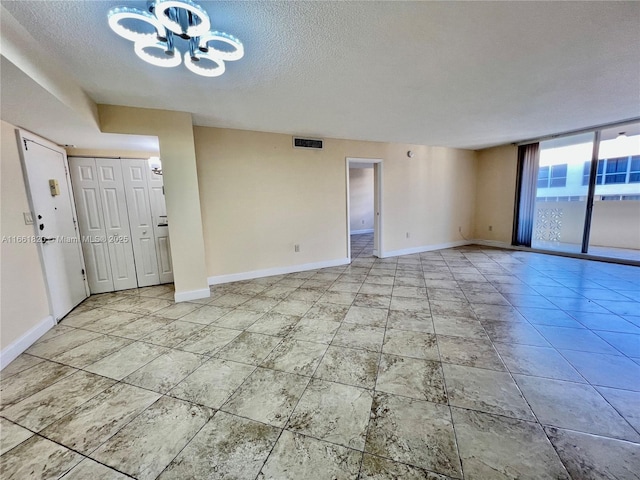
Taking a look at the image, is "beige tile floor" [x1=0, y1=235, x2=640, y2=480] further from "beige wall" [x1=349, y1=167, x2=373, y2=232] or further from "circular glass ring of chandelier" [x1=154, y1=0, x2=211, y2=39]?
"beige wall" [x1=349, y1=167, x2=373, y2=232]

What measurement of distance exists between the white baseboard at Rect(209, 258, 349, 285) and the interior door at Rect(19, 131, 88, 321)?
5.62 ft

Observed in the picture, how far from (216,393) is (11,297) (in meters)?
2.24

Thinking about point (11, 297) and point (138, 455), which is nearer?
point (138, 455)

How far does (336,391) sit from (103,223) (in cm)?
420

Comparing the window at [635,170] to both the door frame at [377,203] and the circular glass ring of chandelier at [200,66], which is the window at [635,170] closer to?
the door frame at [377,203]

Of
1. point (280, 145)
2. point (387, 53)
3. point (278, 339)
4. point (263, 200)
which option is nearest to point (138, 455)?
point (278, 339)

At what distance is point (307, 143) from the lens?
4480mm

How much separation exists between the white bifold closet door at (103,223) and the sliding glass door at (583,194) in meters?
8.10

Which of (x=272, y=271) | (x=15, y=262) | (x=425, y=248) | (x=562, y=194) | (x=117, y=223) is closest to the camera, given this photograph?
(x=15, y=262)

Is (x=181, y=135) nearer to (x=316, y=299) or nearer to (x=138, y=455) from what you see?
(x=316, y=299)

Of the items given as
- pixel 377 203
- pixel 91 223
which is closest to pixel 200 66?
pixel 91 223

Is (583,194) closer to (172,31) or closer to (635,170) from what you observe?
(635,170)

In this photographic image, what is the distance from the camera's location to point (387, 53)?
204 centimetres

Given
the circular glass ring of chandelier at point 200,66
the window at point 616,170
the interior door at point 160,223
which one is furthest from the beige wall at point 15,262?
the window at point 616,170
